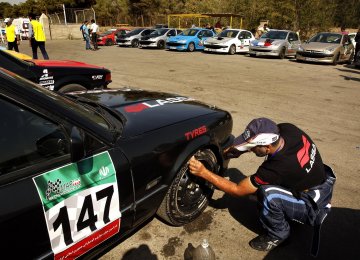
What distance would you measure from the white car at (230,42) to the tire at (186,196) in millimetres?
14321

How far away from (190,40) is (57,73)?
13778 millimetres

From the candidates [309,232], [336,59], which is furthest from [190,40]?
[309,232]

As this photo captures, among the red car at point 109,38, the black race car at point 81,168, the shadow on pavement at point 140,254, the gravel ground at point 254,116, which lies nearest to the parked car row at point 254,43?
the gravel ground at point 254,116

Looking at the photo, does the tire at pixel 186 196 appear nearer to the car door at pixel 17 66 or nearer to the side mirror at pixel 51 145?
the side mirror at pixel 51 145

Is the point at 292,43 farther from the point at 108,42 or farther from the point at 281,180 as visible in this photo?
the point at 281,180

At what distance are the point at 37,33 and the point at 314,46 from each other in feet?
38.3

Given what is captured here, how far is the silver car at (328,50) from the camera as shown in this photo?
1336 cm

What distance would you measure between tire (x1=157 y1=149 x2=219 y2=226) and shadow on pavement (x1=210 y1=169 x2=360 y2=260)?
38cm

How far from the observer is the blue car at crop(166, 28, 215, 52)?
57.2 feet

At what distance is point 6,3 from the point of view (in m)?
60.6

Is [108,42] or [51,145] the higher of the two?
[51,145]

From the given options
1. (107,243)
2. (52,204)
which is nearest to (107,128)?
(52,204)

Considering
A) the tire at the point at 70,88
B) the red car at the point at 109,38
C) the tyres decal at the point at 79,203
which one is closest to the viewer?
the tyres decal at the point at 79,203

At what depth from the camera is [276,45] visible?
1495 cm
